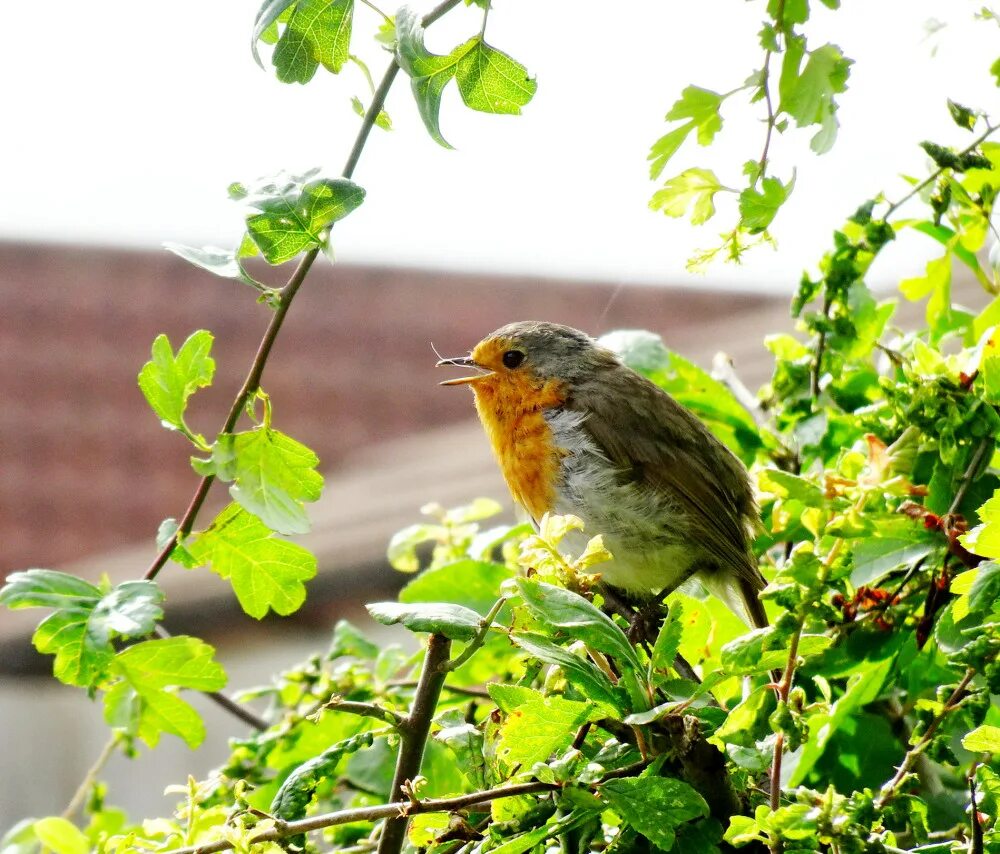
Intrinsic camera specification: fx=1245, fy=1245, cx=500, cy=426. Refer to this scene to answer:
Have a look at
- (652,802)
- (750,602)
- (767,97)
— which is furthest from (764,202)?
(750,602)

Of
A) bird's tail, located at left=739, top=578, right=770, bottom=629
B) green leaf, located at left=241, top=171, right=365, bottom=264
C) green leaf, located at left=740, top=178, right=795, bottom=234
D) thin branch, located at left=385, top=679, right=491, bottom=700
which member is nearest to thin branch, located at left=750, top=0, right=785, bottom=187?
green leaf, located at left=740, top=178, right=795, bottom=234

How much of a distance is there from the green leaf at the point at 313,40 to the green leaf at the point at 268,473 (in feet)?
1.28

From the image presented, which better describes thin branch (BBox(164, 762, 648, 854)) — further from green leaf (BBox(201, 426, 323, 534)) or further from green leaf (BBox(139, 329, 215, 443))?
green leaf (BBox(139, 329, 215, 443))

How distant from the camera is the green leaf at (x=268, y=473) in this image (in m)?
1.37

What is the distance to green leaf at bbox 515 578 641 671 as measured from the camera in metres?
1.00

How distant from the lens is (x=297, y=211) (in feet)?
3.97

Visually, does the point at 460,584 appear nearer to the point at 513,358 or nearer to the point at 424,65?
the point at 424,65

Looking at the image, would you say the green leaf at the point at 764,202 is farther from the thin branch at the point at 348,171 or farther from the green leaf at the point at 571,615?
the green leaf at the point at 571,615

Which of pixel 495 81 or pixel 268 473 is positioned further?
pixel 268 473

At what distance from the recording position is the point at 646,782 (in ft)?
3.39

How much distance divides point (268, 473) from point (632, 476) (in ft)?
4.66

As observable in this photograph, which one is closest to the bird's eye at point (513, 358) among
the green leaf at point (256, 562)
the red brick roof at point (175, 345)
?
the green leaf at point (256, 562)

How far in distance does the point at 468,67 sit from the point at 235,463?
499 mm

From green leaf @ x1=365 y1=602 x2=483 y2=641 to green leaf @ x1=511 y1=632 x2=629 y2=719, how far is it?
6cm
